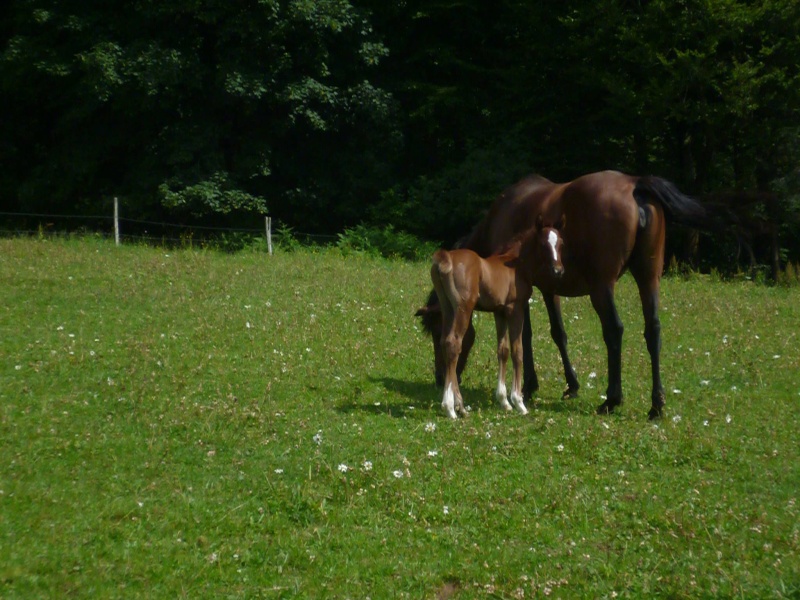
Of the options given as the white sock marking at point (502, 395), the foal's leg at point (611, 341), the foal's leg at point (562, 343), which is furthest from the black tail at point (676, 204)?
the white sock marking at point (502, 395)

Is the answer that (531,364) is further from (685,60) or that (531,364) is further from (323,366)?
Result: (685,60)

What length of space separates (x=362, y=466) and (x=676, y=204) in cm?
486

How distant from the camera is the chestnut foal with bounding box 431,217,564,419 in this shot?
10102mm

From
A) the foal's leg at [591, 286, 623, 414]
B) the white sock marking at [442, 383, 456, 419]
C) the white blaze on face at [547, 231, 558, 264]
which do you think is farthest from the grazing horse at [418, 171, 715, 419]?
the white sock marking at [442, 383, 456, 419]

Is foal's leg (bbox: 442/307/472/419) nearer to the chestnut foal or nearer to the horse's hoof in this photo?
the chestnut foal

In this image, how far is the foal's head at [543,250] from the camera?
1025 cm

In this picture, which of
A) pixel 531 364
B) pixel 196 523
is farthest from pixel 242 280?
pixel 196 523

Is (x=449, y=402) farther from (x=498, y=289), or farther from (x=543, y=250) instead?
(x=543, y=250)

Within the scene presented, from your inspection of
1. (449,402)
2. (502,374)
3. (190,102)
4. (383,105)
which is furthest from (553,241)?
(190,102)

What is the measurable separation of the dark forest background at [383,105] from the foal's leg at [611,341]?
14601 millimetres

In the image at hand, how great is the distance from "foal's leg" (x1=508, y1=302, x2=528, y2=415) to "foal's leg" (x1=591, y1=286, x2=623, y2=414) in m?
0.84

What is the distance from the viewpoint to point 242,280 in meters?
17.9

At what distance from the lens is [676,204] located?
10508 millimetres

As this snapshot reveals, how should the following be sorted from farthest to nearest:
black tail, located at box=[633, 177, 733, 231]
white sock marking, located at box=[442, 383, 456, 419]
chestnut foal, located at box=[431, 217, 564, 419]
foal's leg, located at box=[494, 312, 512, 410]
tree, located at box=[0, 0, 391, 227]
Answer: tree, located at box=[0, 0, 391, 227] → black tail, located at box=[633, 177, 733, 231] → foal's leg, located at box=[494, 312, 512, 410] → chestnut foal, located at box=[431, 217, 564, 419] → white sock marking, located at box=[442, 383, 456, 419]
